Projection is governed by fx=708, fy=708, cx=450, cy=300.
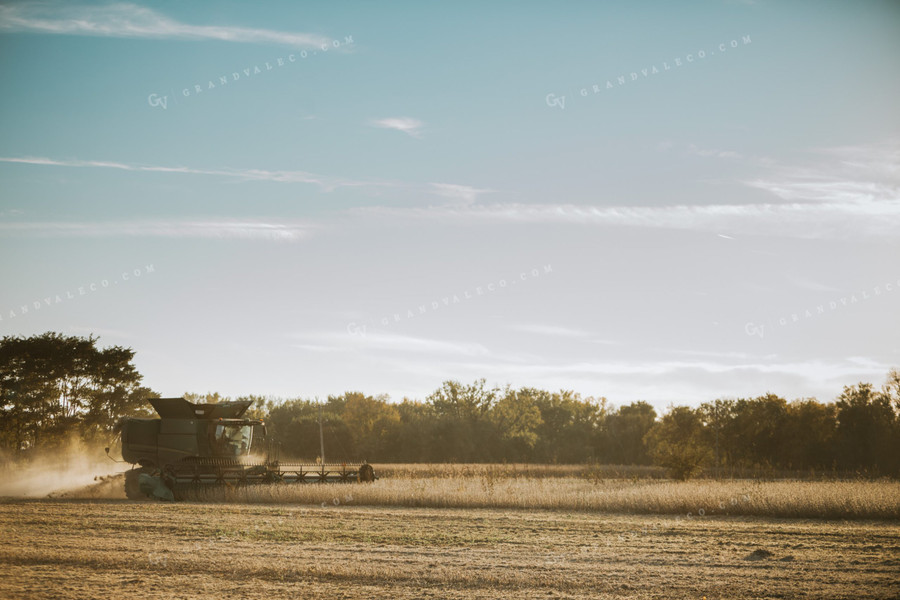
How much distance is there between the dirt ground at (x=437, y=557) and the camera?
1016cm

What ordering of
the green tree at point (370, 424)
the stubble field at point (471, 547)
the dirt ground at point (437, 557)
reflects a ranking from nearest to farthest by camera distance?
1. the dirt ground at point (437, 557)
2. the stubble field at point (471, 547)
3. the green tree at point (370, 424)

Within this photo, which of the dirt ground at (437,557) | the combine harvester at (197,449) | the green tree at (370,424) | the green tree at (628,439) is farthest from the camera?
the green tree at (628,439)

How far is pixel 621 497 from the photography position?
75.9ft

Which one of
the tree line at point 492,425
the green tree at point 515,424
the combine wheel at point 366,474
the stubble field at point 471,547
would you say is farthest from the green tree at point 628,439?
the stubble field at point 471,547

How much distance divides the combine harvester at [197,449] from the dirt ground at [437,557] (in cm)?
577

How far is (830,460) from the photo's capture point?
159 ft

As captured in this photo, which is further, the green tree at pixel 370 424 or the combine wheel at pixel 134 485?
the green tree at pixel 370 424

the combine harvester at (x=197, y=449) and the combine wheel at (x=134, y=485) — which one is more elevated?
the combine harvester at (x=197, y=449)

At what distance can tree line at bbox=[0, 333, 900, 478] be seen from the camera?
42.8 metres

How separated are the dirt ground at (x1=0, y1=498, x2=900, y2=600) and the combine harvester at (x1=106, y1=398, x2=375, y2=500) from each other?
5.77 meters

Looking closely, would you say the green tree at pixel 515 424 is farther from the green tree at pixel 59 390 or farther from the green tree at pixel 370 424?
the green tree at pixel 59 390

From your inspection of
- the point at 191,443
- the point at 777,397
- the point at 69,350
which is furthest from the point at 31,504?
the point at 777,397

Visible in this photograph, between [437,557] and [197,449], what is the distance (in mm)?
17062

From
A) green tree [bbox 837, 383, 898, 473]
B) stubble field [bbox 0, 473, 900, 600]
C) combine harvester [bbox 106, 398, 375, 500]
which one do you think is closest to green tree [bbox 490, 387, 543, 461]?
green tree [bbox 837, 383, 898, 473]
